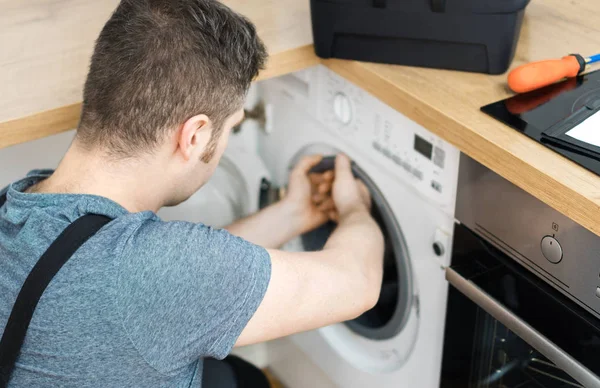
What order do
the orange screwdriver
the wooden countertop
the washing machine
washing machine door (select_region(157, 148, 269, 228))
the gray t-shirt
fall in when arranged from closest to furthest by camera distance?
the gray t-shirt, the wooden countertop, the orange screwdriver, the washing machine, washing machine door (select_region(157, 148, 269, 228))

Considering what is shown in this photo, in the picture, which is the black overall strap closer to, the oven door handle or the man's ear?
the man's ear

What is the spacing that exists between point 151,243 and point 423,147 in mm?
505

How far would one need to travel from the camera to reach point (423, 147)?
116cm

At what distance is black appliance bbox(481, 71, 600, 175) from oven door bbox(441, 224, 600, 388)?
192 mm

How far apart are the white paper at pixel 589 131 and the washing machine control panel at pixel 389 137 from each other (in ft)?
0.60

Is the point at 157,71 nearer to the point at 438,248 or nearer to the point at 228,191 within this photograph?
the point at 438,248

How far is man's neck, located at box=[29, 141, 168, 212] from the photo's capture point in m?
0.93

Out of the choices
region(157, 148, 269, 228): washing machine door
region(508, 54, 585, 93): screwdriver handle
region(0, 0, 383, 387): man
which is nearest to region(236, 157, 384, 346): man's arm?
region(0, 0, 383, 387): man

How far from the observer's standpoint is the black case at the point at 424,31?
110 centimetres

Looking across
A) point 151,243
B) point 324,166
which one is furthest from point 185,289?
point 324,166

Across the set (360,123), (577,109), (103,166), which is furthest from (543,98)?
(103,166)

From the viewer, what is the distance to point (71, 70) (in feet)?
3.90

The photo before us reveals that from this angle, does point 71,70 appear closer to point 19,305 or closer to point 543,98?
point 19,305

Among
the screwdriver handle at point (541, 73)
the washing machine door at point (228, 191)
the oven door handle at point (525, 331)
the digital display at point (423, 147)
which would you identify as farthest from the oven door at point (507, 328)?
the washing machine door at point (228, 191)
